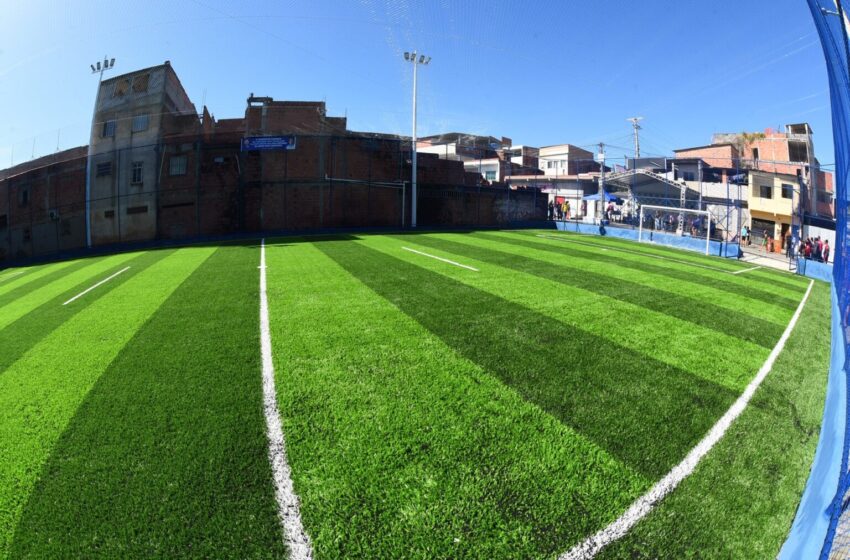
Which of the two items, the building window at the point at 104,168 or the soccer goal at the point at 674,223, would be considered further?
the building window at the point at 104,168

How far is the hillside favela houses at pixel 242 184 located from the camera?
97.8ft

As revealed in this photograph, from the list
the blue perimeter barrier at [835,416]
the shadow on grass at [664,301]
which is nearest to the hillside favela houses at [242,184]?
the shadow on grass at [664,301]

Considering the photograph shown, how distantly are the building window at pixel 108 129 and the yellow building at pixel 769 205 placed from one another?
51691mm

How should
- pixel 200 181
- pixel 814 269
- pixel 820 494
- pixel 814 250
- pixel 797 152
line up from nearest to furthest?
pixel 820 494
pixel 814 269
pixel 814 250
pixel 200 181
pixel 797 152

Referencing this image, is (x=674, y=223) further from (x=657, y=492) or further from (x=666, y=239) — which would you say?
(x=657, y=492)

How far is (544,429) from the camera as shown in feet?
12.3

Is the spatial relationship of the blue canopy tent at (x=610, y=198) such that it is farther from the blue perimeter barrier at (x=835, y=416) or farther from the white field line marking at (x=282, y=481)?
the white field line marking at (x=282, y=481)

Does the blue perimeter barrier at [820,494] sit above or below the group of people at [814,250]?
below

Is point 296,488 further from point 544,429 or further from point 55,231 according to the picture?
point 55,231

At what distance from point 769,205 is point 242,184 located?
43.4 metres

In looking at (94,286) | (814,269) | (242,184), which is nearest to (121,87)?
(242,184)

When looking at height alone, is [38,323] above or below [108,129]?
below

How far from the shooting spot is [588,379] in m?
4.79

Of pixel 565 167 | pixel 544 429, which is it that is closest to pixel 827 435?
pixel 544 429
